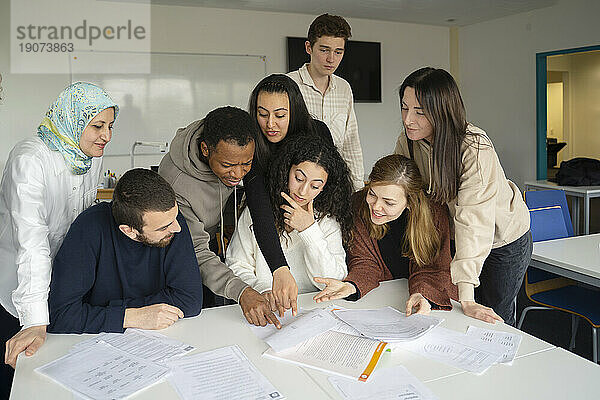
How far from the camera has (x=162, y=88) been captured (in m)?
5.66

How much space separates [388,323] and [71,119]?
117cm

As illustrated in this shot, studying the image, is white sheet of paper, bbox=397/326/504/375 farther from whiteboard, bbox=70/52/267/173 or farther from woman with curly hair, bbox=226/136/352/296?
whiteboard, bbox=70/52/267/173

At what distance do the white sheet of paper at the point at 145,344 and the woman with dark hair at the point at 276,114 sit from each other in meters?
0.80

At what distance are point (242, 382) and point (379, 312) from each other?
0.61 meters

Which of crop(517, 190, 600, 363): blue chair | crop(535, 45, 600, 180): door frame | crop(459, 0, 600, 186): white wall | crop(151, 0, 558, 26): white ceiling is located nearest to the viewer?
crop(517, 190, 600, 363): blue chair

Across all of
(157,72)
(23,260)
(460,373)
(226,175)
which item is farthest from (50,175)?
(157,72)

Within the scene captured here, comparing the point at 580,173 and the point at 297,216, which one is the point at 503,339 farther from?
the point at 580,173

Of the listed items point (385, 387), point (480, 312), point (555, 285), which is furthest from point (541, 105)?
point (385, 387)

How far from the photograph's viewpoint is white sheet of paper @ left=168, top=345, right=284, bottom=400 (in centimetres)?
124

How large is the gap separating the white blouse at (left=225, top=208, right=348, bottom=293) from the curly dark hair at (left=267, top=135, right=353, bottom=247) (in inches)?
1.6

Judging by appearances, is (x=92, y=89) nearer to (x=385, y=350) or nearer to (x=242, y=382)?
(x=242, y=382)

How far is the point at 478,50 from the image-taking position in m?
6.82

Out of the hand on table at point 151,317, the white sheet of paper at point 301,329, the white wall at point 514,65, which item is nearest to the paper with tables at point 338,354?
the white sheet of paper at point 301,329

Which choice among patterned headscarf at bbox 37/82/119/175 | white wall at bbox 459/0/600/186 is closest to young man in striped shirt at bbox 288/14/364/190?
patterned headscarf at bbox 37/82/119/175
